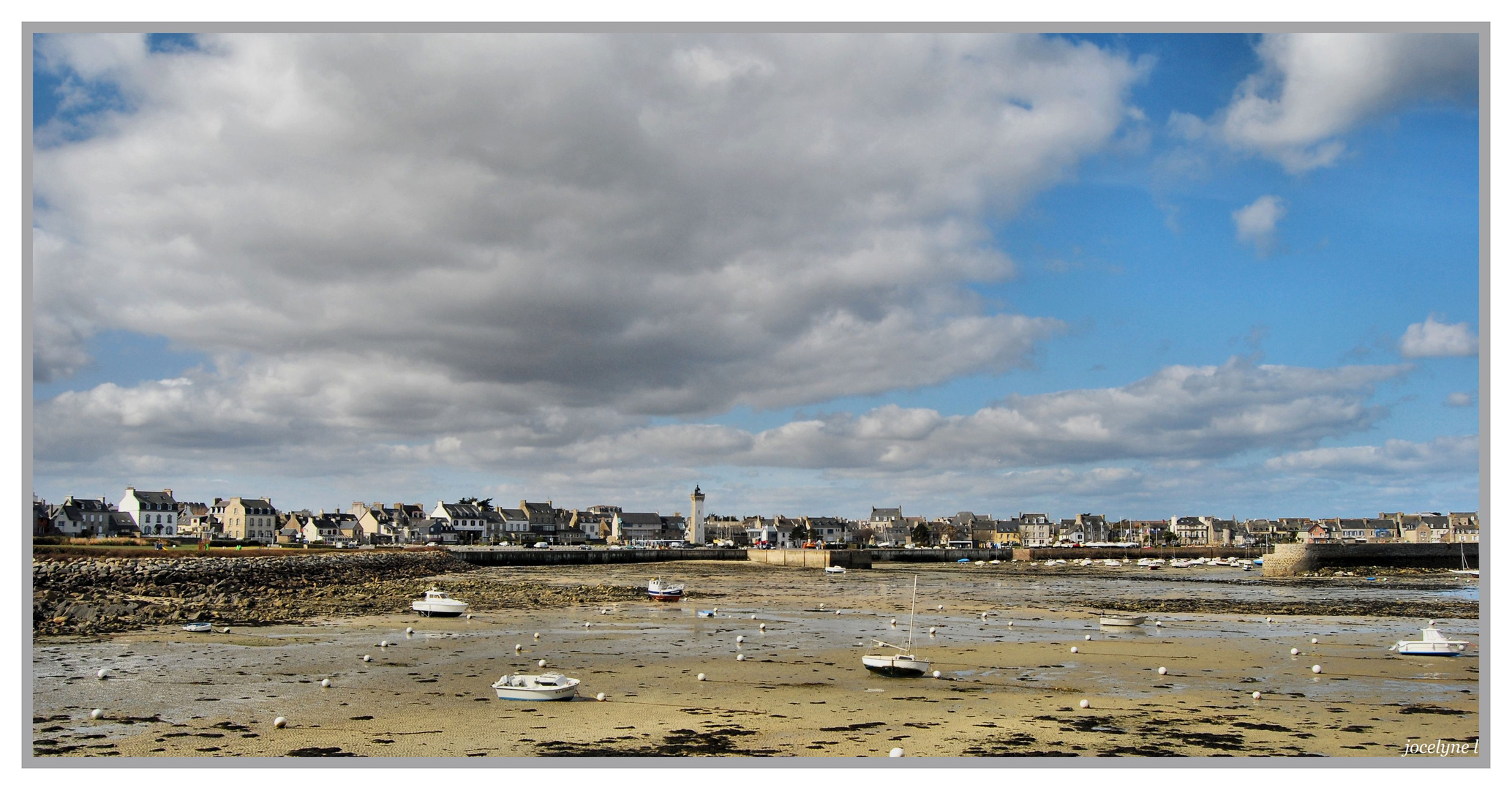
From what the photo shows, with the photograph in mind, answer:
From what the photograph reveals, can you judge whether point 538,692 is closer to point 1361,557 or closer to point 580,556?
point 580,556

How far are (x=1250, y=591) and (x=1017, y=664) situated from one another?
4110cm

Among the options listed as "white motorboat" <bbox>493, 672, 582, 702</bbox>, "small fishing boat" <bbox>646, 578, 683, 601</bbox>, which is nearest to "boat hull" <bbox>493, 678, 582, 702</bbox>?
"white motorboat" <bbox>493, 672, 582, 702</bbox>

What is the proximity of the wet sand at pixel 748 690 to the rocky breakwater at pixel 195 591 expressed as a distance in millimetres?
2510

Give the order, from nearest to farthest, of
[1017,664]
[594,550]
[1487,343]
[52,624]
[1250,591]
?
[1487,343] < [1017,664] < [52,624] < [1250,591] < [594,550]

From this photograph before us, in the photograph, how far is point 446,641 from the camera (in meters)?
26.6

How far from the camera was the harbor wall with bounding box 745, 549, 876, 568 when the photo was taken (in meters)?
99.1

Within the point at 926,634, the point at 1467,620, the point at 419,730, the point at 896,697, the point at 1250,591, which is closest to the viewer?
the point at 419,730

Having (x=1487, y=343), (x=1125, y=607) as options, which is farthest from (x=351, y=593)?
(x=1487, y=343)

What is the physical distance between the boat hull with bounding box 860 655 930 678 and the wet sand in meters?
0.36

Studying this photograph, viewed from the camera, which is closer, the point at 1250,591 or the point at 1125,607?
the point at 1125,607

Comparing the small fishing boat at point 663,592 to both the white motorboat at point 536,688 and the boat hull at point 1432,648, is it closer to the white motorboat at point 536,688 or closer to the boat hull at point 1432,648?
the white motorboat at point 536,688

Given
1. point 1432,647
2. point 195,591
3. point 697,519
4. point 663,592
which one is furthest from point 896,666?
point 697,519

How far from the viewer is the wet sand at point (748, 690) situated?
14359 millimetres

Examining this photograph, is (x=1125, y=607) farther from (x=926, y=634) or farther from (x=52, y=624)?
(x=52, y=624)
